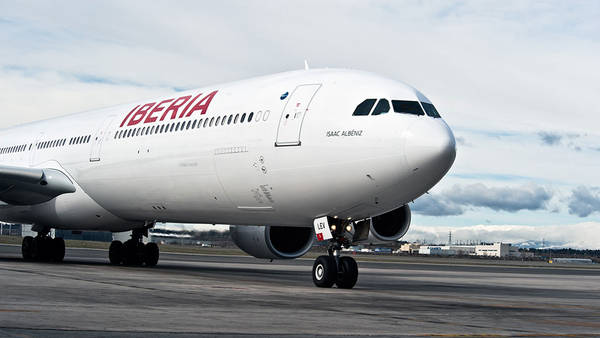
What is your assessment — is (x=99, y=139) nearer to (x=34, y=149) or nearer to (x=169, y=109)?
(x=169, y=109)

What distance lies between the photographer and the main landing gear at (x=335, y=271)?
50.2ft

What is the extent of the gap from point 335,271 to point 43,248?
13.2 meters

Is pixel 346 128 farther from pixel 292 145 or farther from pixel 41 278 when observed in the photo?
pixel 41 278

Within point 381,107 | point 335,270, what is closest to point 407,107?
point 381,107

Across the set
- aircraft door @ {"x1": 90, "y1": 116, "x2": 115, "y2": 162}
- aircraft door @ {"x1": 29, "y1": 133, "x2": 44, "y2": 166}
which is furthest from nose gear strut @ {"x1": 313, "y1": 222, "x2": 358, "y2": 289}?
aircraft door @ {"x1": 29, "y1": 133, "x2": 44, "y2": 166}

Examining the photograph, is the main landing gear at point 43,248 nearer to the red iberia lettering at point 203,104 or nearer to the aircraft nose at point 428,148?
the red iberia lettering at point 203,104

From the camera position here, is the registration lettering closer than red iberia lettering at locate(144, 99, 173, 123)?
Yes

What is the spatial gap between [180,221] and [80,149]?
13.3ft

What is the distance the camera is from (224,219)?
18203 millimetres

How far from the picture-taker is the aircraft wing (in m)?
21.6

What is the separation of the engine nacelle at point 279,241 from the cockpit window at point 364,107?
5.42 m

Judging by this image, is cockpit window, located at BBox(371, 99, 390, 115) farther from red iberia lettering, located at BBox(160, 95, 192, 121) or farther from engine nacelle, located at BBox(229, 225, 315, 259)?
red iberia lettering, located at BBox(160, 95, 192, 121)

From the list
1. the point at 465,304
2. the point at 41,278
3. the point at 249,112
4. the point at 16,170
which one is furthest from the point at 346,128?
the point at 16,170

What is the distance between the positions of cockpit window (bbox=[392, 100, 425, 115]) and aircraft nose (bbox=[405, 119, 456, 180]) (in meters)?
0.42
